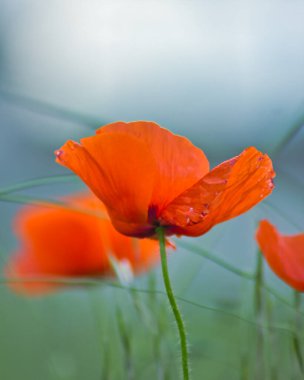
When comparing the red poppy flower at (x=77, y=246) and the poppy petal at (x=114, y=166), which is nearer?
the poppy petal at (x=114, y=166)

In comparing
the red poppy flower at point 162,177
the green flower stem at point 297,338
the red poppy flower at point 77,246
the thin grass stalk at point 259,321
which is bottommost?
the red poppy flower at point 77,246

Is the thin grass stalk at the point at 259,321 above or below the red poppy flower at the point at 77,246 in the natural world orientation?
above

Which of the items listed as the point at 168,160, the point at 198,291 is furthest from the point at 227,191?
the point at 198,291

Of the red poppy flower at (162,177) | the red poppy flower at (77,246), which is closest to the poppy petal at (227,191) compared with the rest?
the red poppy flower at (162,177)

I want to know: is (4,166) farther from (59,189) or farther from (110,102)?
(110,102)

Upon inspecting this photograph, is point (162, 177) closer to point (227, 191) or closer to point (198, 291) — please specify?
point (227, 191)

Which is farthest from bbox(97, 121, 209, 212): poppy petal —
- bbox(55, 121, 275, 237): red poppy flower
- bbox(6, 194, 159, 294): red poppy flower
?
bbox(6, 194, 159, 294): red poppy flower

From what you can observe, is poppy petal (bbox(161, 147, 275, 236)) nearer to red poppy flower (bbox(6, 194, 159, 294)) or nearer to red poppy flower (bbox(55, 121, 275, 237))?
red poppy flower (bbox(55, 121, 275, 237))

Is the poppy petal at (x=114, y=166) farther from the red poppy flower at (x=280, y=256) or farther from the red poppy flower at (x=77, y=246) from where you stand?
the red poppy flower at (x=77, y=246)
